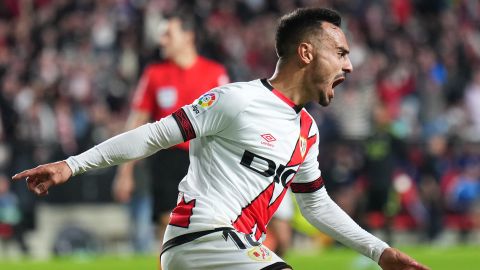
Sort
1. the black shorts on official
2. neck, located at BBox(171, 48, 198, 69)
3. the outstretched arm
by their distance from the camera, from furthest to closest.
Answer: neck, located at BBox(171, 48, 198, 69) < the black shorts on official < the outstretched arm

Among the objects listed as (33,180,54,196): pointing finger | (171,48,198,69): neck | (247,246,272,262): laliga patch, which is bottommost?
(247,246,272,262): laliga patch

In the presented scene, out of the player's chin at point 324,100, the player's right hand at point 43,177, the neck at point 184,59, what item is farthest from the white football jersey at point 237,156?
the neck at point 184,59

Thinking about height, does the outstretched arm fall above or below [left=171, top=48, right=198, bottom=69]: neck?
below

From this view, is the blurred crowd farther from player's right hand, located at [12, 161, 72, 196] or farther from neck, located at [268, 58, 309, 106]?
player's right hand, located at [12, 161, 72, 196]

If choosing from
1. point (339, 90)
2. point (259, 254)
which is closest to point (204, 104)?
point (259, 254)

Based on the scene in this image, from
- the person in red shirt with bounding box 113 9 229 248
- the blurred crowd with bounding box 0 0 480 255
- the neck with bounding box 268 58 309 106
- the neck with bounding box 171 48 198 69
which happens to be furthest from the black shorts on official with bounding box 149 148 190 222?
the blurred crowd with bounding box 0 0 480 255

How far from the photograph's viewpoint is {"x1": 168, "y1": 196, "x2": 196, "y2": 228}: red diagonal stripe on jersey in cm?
487

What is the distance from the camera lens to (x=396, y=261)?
5105 millimetres

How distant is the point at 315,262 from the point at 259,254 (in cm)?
771

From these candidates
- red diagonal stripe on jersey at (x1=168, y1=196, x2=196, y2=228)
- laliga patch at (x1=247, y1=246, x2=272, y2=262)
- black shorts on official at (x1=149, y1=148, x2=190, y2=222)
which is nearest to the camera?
laliga patch at (x1=247, y1=246, x2=272, y2=262)

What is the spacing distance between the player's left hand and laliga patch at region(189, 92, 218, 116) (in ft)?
3.62

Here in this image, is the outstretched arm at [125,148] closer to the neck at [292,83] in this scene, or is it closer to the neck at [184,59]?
the neck at [292,83]

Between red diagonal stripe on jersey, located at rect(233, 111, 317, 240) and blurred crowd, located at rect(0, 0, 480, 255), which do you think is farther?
blurred crowd, located at rect(0, 0, 480, 255)

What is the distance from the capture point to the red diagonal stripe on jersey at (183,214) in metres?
4.87
